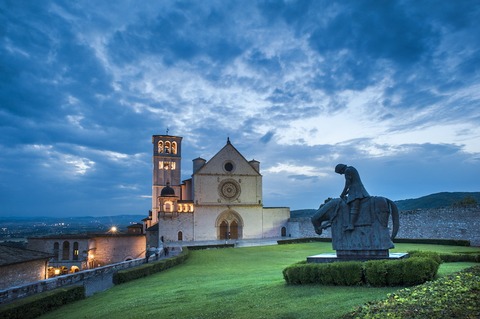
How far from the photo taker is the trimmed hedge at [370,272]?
923 centimetres

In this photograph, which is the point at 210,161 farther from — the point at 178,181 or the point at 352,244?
the point at 352,244

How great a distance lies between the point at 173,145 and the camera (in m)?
61.7

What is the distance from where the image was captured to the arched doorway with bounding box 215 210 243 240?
49.8 m

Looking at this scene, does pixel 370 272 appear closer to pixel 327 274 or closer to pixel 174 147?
pixel 327 274

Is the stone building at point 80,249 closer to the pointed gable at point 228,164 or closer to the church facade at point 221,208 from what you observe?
the church facade at point 221,208

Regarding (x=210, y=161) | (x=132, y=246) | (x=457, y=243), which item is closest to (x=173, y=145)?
(x=210, y=161)

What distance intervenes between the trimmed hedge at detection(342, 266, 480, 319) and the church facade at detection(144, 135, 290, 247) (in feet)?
139

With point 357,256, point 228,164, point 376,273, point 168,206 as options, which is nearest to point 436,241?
point 357,256

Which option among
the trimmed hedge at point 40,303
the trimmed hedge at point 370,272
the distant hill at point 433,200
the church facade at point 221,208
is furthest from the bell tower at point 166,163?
the distant hill at point 433,200

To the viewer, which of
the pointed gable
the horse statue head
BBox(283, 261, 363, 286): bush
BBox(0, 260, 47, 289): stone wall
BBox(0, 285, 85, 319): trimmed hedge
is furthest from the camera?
the pointed gable

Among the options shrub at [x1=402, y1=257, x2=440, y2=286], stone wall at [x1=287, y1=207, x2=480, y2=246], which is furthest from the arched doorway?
shrub at [x1=402, y1=257, x2=440, y2=286]

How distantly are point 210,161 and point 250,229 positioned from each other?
11.2 meters

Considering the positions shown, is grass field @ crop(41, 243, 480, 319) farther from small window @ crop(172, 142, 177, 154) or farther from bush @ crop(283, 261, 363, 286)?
small window @ crop(172, 142, 177, 154)

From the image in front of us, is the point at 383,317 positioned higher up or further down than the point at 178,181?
further down
